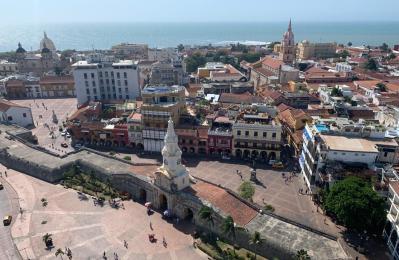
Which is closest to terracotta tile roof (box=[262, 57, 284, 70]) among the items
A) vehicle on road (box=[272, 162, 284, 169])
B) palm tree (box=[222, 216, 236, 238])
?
vehicle on road (box=[272, 162, 284, 169])

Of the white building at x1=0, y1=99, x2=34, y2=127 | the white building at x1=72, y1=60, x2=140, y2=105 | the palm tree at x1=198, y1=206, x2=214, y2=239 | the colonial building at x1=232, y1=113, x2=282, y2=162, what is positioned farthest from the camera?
the white building at x1=72, y1=60, x2=140, y2=105

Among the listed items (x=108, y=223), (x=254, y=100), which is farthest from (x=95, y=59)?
(x=108, y=223)

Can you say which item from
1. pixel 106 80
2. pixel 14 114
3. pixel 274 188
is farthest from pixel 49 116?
pixel 274 188

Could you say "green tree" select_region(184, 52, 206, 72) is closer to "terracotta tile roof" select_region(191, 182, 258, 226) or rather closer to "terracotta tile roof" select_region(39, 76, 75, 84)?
"terracotta tile roof" select_region(39, 76, 75, 84)

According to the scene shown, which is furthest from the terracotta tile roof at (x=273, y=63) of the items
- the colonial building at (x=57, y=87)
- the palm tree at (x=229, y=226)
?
the palm tree at (x=229, y=226)

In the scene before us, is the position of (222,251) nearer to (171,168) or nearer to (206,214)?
(206,214)

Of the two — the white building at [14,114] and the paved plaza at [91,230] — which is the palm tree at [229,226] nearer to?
the paved plaza at [91,230]
